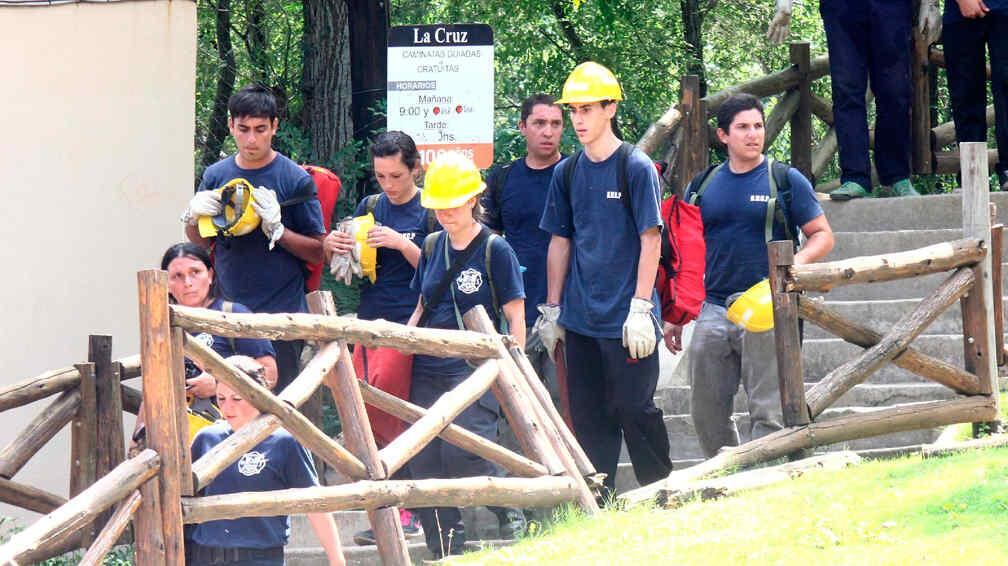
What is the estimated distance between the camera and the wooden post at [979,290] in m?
8.20

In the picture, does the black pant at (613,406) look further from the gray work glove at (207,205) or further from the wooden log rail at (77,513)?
the wooden log rail at (77,513)

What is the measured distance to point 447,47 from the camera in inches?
351

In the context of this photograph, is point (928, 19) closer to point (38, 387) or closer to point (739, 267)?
point (739, 267)

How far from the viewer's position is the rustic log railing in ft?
24.6

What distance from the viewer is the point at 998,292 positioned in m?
8.98

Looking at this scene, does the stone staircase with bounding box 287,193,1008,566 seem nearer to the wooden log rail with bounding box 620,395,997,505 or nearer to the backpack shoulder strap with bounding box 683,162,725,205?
the wooden log rail with bounding box 620,395,997,505

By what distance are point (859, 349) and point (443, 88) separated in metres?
2.66

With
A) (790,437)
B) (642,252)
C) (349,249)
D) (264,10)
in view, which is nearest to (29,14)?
(349,249)

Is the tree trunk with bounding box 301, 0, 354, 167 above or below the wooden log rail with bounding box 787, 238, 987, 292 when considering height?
above

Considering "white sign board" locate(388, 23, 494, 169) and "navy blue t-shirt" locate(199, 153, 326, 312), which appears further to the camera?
"white sign board" locate(388, 23, 494, 169)

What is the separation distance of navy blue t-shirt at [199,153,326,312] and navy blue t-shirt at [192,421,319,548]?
65.6 inches

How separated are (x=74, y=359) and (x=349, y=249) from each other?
2.52 meters

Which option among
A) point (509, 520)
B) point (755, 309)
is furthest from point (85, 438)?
point (755, 309)

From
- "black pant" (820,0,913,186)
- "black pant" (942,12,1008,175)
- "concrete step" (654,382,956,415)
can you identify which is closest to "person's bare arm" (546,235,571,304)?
"concrete step" (654,382,956,415)
